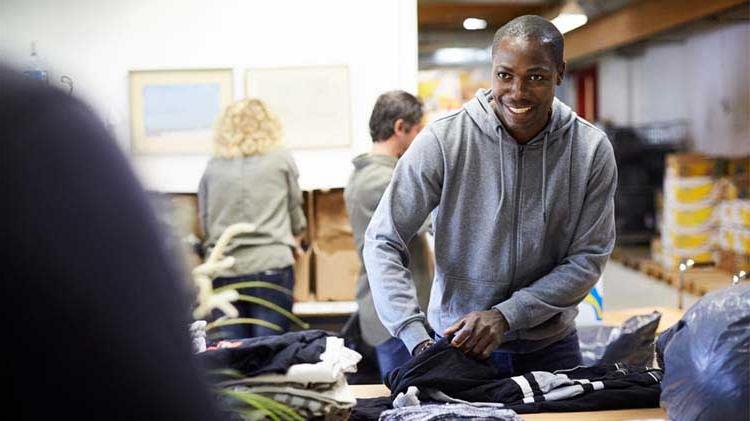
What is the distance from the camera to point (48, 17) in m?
5.41

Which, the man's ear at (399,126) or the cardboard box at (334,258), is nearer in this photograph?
the man's ear at (399,126)

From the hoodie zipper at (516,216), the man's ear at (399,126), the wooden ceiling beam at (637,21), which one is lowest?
the hoodie zipper at (516,216)

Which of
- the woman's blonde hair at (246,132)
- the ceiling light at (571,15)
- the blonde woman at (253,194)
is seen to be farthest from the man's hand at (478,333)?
the ceiling light at (571,15)

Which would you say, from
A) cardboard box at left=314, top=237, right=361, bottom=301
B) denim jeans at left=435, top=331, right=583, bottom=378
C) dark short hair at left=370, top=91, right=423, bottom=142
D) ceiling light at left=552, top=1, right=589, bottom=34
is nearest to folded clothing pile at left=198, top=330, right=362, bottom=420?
denim jeans at left=435, top=331, right=583, bottom=378

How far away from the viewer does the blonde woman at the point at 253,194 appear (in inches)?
165

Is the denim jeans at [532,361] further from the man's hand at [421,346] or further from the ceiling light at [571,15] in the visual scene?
the ceiling light at [571,15]

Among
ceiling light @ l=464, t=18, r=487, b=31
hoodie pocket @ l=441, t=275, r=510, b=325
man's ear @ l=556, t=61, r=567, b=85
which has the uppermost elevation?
ceiling light @ l=464, t=18, r=487, b=31

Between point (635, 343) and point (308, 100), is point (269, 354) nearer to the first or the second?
point (635, 343)

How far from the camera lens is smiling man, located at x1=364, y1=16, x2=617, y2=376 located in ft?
7.02

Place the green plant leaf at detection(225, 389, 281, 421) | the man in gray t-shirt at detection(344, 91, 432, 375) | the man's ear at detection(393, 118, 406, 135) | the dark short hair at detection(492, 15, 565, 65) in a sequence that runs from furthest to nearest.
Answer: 1. the man's ear at detection(393, 118, 406, 135)
2. the man in gray t-shirt at detection(344, 91, 432, 375)
3. the dark short hair at detection(492, 15, 565, 65)
4. the green plant leaf at detection(225, 389, 281, 421)

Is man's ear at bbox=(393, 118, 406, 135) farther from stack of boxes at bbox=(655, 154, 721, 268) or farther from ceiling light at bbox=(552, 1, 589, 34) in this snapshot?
stack of boxes at bbox=(655, 154, 721, 268)

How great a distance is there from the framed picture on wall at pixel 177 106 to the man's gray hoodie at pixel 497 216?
11.3 ft

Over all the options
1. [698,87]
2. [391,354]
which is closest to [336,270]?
[391,354]

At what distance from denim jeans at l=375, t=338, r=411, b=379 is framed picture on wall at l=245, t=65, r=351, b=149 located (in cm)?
225
